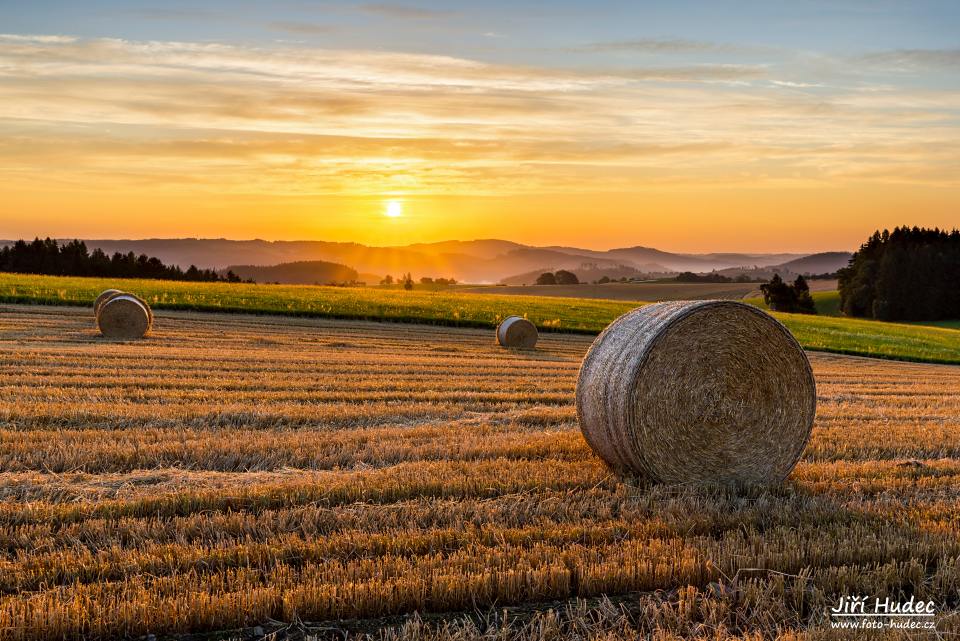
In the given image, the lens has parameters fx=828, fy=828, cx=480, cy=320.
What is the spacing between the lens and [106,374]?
14.4m

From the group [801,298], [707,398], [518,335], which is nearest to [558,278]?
[801,298]

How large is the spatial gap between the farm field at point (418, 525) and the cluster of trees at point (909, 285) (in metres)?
76.3

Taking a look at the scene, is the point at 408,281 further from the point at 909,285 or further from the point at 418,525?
the point at 418,525

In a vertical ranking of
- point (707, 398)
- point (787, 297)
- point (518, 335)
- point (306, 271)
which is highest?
point (306, 271)

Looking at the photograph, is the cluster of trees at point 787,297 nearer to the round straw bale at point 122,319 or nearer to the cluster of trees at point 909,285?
the cluster of trees at point 909,285

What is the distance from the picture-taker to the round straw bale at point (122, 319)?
70.8 feet

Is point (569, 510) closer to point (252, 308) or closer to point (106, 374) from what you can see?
point (106, 374)

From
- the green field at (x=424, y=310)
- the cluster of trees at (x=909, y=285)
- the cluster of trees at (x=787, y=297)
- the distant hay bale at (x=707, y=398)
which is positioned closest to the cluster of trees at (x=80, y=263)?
the green field at (x=424, y=310)

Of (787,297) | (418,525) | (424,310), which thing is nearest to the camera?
(418,525)

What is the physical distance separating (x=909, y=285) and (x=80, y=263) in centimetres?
7841

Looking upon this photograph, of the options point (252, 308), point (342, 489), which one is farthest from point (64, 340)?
point (342, 489)

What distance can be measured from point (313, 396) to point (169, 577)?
25.1 feet

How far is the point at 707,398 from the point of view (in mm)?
8469

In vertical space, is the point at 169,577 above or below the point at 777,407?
below
